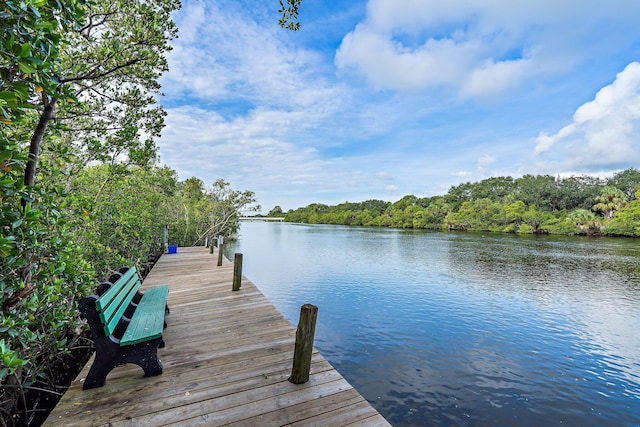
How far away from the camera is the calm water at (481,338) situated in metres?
5.35

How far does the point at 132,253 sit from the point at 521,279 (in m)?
16.8

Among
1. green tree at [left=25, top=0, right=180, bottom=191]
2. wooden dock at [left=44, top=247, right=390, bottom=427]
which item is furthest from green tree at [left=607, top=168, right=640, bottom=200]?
green tree at [left=25, top=0, right=180, bottom=191]

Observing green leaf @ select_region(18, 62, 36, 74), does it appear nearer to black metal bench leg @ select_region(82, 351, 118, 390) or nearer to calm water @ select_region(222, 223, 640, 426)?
black metal bench leg @ select_region(82, 351, 118, 390)

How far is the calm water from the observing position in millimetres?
5352

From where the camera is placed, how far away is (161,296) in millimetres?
4258

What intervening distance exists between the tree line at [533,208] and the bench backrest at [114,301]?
5072 cm

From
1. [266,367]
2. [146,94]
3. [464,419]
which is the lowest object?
[464,419]

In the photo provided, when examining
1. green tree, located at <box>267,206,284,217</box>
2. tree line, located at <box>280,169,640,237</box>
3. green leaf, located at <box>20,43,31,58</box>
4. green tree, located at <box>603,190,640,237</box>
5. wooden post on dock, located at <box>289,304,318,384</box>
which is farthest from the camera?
green tree, located at <box>267,206,284,217</box>

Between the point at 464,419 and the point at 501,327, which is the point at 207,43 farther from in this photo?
the point at 501,327

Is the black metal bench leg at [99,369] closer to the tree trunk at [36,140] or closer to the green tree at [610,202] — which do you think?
the tree trunk at [36,140]

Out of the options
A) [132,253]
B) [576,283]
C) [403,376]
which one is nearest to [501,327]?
[403,376]

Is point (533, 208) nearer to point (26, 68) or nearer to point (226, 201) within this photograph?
point (226, 201)

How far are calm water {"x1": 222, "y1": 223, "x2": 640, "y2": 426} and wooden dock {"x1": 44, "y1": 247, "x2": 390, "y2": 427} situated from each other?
2873mm

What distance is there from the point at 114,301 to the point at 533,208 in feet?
185
